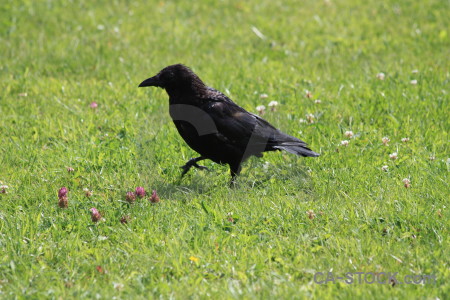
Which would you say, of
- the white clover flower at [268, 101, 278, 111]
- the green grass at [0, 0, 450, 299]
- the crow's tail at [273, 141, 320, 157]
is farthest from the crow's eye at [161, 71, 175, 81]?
the white clover flower at [268, 101, 278, 111]

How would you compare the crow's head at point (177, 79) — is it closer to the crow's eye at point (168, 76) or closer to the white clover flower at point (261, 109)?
the crow's eye at point (168, 76)

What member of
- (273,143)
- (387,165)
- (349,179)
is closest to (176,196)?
(273,143)

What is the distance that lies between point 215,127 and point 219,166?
0.55 m

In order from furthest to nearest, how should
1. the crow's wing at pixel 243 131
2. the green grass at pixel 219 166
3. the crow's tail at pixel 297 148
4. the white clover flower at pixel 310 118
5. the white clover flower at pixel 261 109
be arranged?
the white clover flower at pixel 261 109, the white clover flower at pixel 310 118, the crow's wing at pixel 243 131, the crow's tail at pixel 297 148, the green grass at pixel 219 166

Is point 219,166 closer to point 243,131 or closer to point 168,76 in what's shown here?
point 243,131

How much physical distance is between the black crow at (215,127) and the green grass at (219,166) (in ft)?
0.66

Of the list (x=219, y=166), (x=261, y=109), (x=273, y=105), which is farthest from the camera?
(x=273, y=105)

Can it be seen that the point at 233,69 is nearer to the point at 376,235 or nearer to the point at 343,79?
the point at 343,79

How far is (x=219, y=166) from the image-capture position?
5523 mm

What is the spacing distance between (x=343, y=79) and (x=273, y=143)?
7.73 feet

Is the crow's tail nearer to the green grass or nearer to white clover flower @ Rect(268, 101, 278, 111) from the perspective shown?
the green grass

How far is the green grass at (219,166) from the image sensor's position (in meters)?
3.74

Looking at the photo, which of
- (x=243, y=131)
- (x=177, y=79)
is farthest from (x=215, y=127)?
(x=177, y=79)

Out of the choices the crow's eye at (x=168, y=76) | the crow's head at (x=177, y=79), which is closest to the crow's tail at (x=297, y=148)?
the crow's head at (x=177, y=79)
